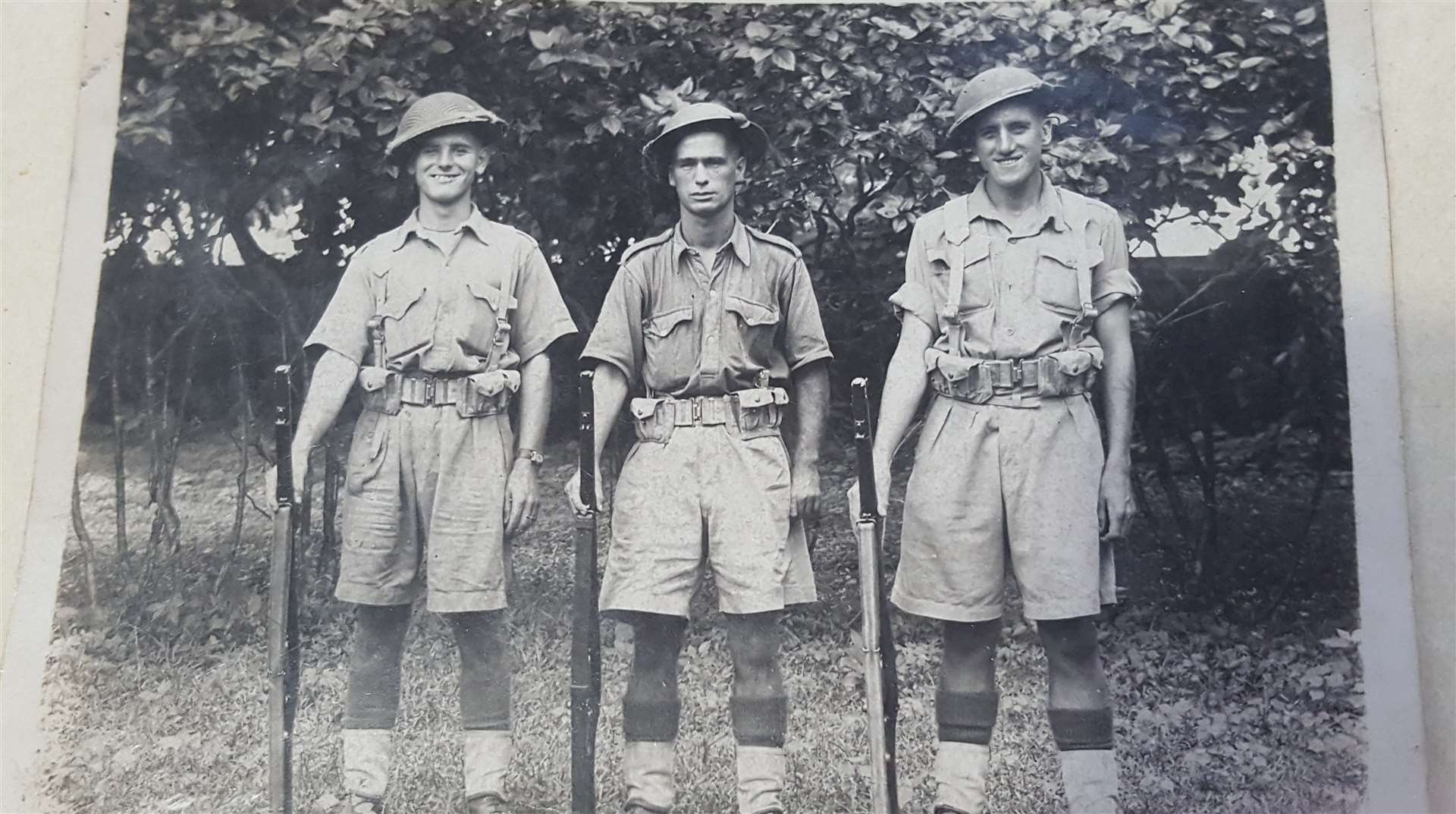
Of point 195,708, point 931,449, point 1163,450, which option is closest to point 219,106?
point 195,708

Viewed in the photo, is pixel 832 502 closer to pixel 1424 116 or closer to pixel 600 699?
pixel 600 699

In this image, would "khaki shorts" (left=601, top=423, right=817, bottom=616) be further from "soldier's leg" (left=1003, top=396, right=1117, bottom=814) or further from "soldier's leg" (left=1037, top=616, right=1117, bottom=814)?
"soldier's leg" (left=1037, top=616, right=1117, bottom=814)

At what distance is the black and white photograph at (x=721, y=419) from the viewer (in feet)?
11.6

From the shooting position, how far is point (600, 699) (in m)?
3.61

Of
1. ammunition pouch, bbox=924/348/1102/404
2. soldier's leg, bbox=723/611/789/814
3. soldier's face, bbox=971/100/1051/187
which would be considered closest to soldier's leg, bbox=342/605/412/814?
soldier's leg, bbox=723/611/789/814

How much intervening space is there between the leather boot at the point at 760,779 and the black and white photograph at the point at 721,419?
0.05ft

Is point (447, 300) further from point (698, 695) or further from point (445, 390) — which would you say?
point (698, 695)

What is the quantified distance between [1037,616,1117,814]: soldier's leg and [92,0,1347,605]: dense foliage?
0.82 m

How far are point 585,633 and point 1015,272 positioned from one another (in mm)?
1794

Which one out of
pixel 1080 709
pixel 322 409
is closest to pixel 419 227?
pixel 322 409

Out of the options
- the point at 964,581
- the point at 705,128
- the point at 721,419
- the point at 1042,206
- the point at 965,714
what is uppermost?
the point at 705,128

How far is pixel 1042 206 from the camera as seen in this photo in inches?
144

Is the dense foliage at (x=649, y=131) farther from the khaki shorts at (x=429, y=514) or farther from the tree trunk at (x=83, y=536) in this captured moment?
the khaki shorts at (x=429, y=514)

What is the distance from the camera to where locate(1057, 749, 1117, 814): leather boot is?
3492 millimetres
